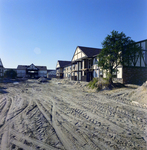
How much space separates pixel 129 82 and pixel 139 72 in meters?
2.45

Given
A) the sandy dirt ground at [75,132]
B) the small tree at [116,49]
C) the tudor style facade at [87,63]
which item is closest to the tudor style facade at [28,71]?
the tudor style facade at [87,63]

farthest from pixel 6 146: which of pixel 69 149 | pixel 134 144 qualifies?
pixel 134 144

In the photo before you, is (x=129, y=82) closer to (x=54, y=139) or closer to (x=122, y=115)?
(x=122, y=115)

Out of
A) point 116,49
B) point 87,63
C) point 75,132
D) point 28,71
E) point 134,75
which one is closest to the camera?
point 75,132

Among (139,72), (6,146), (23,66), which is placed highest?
(23,66)

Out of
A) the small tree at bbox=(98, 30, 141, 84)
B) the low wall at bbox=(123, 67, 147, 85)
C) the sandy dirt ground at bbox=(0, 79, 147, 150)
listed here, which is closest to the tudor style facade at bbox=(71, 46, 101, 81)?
the low wall at bbox=(123, 67, 147, 85)

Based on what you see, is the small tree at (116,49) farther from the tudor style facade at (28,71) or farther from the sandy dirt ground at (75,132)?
the tudor style facade at (28,71)

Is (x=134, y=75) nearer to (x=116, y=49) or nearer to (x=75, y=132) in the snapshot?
(x=116, y=49)

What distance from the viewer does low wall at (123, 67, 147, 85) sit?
16578 mm

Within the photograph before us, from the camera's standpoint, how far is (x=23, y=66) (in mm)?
62344

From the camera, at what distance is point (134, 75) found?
56.4ft

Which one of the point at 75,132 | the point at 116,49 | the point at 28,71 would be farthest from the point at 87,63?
the point at 28,71

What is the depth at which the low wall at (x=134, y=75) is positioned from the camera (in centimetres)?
1658

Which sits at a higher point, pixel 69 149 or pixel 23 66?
pixel 23 66
